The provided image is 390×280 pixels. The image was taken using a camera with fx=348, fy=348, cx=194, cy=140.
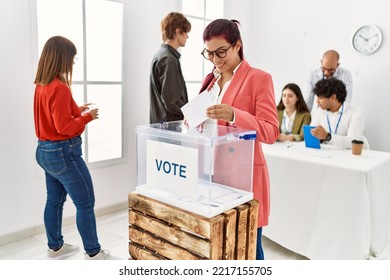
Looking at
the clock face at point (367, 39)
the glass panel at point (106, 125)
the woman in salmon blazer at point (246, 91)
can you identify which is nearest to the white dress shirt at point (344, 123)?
the clock face at point (367, 39)

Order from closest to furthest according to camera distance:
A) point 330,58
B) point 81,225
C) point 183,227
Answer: point 183,227, point 81,225, point 330,58

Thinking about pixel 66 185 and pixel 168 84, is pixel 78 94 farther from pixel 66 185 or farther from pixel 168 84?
pixel 66 185

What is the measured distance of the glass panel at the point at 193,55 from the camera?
3.69 metres

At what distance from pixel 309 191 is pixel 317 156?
239 millimetres

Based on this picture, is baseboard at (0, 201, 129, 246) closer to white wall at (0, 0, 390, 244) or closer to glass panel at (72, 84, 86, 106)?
white wall at (0, 0, 390, 244)

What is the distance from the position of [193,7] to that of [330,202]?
98.4 inches

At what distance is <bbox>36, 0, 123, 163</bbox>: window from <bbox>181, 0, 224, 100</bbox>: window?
920 millimetres

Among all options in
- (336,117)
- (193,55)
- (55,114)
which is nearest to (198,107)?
(55,114)

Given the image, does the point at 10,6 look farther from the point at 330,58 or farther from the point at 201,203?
the point at 330,58

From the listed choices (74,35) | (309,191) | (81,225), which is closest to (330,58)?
(309,191)

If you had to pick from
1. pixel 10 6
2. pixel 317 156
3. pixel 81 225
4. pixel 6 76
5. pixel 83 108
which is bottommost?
pixel 81 225

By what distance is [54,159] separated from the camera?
1903 millimetres

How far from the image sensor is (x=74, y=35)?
104 inches

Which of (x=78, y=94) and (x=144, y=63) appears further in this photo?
(x=144, y=63)
